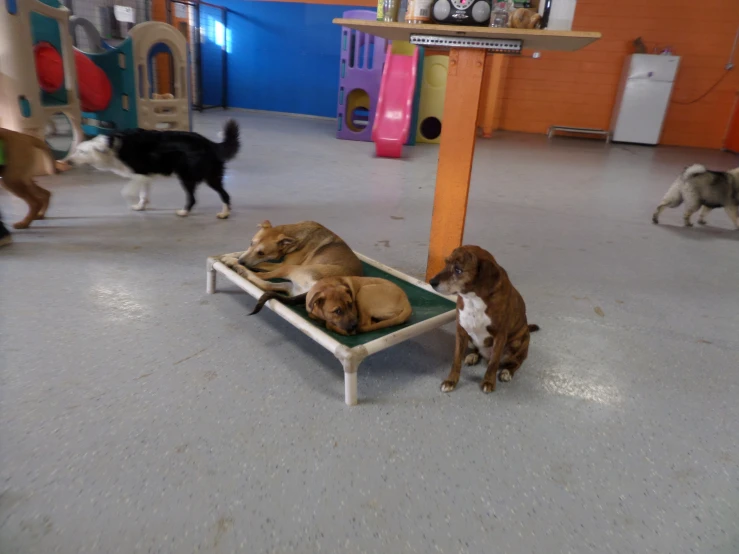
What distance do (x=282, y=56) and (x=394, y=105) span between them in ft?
13.2

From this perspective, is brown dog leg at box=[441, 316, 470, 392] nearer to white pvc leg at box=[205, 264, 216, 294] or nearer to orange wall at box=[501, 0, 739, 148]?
white pvc leg at box=[205, 264, 216, 294]

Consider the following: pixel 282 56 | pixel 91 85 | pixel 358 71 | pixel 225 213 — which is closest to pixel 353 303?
pixel 225 213

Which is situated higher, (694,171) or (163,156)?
(694,171)

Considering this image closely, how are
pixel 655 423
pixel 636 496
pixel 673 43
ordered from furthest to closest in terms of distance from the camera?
pixel 673 43, pixel 655 423, pixel 636 496

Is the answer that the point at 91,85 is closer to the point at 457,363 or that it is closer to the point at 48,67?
the point at 48,67

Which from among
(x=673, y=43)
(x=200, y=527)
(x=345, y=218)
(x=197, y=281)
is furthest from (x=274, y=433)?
(x=673, y=43)

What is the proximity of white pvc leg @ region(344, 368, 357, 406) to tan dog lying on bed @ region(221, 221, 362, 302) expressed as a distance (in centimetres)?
62

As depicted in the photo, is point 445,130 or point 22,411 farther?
point 445,130

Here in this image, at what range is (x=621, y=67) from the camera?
8992 millimetres

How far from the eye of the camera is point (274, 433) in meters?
1.58

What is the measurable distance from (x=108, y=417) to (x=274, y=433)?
533 mm

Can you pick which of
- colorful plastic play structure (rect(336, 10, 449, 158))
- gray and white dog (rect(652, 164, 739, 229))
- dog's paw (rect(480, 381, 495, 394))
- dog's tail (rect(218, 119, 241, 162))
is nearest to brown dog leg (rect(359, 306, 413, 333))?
dog's paw (rect(480, 381, 495, 394))

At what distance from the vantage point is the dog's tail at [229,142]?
143 inches

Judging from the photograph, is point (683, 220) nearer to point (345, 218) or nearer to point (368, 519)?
point (345, 218)
